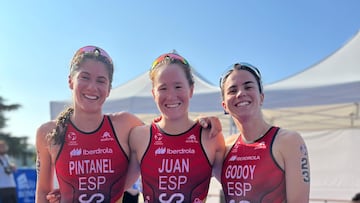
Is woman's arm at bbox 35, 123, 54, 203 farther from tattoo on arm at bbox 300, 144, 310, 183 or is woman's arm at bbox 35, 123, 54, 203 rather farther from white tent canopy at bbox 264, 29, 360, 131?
white tent canopy at bbox 264, 29, 360, 131

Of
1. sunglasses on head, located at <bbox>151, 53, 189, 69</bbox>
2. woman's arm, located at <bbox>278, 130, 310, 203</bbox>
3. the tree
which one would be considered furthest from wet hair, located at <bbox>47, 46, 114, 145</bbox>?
the tree

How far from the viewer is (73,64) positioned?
267 cm

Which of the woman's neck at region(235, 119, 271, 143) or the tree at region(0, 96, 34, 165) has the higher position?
the tree at region(0, 96, 34, 165)

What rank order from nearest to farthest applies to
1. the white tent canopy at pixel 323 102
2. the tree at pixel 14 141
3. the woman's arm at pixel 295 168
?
the woman's arm at pixel 295 168 → the white tent canopy at pixel 323 102 → the tree at pixel 14 141

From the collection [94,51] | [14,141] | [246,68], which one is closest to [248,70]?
[246,68]

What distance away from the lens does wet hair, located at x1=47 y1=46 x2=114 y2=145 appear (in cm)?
262

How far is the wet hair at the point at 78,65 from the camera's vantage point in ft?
8.59

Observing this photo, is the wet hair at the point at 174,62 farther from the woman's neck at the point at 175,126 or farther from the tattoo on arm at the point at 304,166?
the tattoo on arm at the point at 304,166

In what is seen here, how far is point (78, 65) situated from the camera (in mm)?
2611

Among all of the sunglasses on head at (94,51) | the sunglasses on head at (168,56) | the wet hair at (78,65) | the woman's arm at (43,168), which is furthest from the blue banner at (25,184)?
the sunglasses on head at (168,56)

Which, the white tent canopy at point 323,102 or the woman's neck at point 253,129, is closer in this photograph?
the woman's neck at point 253,129

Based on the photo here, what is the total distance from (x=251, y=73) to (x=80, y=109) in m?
1.13

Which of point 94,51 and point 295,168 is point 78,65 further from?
point 295,168

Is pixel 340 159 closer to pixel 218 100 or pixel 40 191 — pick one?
pixel 218 100
